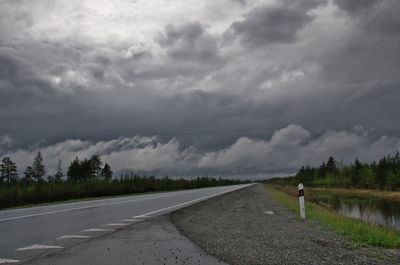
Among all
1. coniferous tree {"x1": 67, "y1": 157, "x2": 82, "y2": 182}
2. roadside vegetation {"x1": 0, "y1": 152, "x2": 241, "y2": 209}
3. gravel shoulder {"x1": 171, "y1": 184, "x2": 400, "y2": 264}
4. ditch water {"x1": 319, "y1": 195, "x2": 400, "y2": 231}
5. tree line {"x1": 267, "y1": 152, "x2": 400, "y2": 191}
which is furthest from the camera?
coniferous tree {"x1": 67, "y1": 157, "x2": 82, "y2": 182}

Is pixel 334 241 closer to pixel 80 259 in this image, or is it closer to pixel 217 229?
pixel 217 229

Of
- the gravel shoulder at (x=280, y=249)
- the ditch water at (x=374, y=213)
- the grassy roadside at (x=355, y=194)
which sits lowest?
the grassy roadside at (x=355, y=194)

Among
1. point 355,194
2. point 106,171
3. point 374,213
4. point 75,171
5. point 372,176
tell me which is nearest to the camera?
point 374,213

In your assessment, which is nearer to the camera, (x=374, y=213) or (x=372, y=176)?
(x=374, y=213)

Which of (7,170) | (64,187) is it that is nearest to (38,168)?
(7,170)

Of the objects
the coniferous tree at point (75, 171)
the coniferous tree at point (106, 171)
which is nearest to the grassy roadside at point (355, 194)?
the coniferous tree at point (75, 171)

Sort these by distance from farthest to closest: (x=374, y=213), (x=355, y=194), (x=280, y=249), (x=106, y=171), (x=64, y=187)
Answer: (x=106, y=171) → (x=355, y=194) → (x=64, y=187) → (x=374, y=213) → (x=280, y=249)

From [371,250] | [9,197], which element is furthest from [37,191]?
[371,250]

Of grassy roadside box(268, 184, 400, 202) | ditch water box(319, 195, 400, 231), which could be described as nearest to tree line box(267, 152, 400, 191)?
grassy roadside box(268, 184, 400, 202)

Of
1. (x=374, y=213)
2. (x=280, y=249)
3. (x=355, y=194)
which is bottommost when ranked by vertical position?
(x=355, y=194)

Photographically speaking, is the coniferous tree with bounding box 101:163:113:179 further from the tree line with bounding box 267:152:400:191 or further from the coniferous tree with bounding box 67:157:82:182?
the tree line with bounding box 267:152:400:191

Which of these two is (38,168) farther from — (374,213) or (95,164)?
(374,213)

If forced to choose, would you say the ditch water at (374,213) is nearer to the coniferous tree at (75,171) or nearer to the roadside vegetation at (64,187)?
the roadside vegetation at (64,187)

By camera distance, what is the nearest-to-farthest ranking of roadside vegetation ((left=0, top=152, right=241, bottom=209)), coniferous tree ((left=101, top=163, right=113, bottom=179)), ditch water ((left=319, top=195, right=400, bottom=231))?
ditch water ((left=319, top=195, right=400, bottom=231)), roadside vegetation ((left=0, top=152, right=241, bottom=209)), coniferous tree ((left=101, top=163, right=113, bottom=179))
